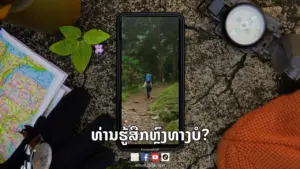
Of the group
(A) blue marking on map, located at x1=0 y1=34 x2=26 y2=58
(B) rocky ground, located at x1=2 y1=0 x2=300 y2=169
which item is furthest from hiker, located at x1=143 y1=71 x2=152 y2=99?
(A) blue marking on map, located at x1=0 y1=34 x2=26 y2=58

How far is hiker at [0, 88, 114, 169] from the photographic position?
46.4 inches

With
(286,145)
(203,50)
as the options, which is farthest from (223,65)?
(286,145)

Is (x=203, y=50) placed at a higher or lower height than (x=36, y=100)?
higher

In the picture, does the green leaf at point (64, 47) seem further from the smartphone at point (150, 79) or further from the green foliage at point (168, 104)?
the green foliage at point (168, 104)

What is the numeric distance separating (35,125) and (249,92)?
61 cm

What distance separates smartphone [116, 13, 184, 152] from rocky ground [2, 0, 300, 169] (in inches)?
1.8

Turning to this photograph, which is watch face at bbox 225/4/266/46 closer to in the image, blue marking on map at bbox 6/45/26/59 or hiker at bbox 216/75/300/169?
hiker at bbox 216/75/300/169

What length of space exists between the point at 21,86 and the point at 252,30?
2.17ft

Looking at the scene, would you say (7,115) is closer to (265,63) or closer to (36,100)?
(36,100)

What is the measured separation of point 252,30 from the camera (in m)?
1.18

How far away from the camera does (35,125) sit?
3.99 ft

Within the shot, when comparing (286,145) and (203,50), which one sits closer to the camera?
(286,145)

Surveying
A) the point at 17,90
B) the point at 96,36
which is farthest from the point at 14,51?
the point at 96,36

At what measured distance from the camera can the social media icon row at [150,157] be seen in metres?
1.26
